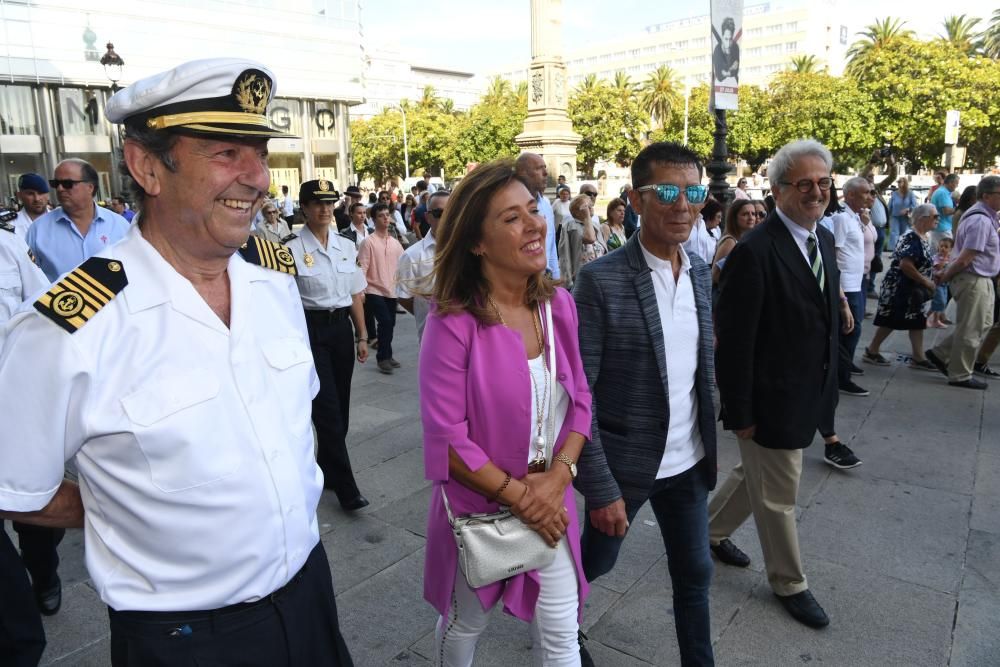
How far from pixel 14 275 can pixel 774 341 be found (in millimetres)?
3671

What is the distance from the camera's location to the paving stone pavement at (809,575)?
3.08 m

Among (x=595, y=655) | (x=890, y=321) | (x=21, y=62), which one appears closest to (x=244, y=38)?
(x=21, y=62)

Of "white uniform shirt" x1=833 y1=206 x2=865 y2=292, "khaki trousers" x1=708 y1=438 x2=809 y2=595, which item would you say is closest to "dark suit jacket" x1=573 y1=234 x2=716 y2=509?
"khaki trousers" x1=708 y1=438 x2=809 y2=595

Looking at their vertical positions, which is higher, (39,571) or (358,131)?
(358,131)

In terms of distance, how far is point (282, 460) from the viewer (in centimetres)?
161

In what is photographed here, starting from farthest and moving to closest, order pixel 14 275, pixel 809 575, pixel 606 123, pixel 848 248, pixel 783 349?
1. pixel 606 123
2. pixel 848 248
3. pixel 809 575
4. pixel 14 275
5. pixel 783 349

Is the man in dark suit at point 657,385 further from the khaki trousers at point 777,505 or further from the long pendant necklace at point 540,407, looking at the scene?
the khaki trousers at point 777,505

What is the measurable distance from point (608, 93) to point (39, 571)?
53215mm

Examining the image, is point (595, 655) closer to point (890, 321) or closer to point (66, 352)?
point (66, 352)

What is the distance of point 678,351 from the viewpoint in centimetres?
266

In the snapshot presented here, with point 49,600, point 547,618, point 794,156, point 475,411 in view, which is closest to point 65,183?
point 49,600

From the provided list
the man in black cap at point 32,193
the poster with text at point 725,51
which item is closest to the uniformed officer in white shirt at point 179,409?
the man in black cap at point 32,193

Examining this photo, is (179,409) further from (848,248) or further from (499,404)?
(848,248)

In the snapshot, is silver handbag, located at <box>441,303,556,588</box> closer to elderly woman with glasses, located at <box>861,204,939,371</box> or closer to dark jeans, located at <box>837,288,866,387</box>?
dark jeans, located at <box>837,288,866,387</box>
